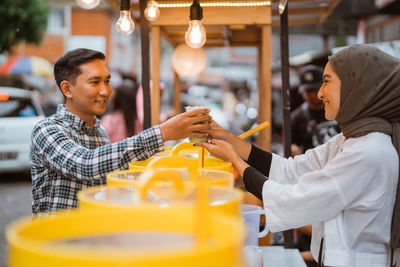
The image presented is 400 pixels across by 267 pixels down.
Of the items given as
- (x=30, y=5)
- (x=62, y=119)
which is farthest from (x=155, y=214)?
(x=30, y=5)

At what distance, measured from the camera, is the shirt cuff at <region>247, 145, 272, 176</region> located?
2348 mm

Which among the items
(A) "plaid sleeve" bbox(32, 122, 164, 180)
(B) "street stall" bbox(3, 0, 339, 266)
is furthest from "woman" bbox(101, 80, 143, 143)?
(B) "street stall" bbox(3, 0, 339, 266)

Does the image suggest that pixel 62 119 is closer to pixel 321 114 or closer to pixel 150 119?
pixel 150 119

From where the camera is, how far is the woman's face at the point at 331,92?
6.08 ft

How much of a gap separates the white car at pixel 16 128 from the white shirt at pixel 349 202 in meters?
7.17

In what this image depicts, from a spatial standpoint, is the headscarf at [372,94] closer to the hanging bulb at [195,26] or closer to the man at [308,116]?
the hanging bulb at [195,26]

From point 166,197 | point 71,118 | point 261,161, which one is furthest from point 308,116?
point 166,197

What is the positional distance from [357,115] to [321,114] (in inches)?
123

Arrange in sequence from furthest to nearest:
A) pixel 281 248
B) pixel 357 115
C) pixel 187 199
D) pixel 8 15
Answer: pixel 8 15, pixel 281 248, pixel 357 115, pixel 187 199

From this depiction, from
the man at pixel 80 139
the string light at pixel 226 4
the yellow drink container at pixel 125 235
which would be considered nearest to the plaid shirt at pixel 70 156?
the man at pixel 80 139

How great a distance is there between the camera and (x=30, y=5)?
12.5 metres

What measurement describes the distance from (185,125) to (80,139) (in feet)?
2.20

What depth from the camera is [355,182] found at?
5.30ft

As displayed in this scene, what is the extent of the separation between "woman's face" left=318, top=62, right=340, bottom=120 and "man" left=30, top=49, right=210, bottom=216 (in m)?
0.56
